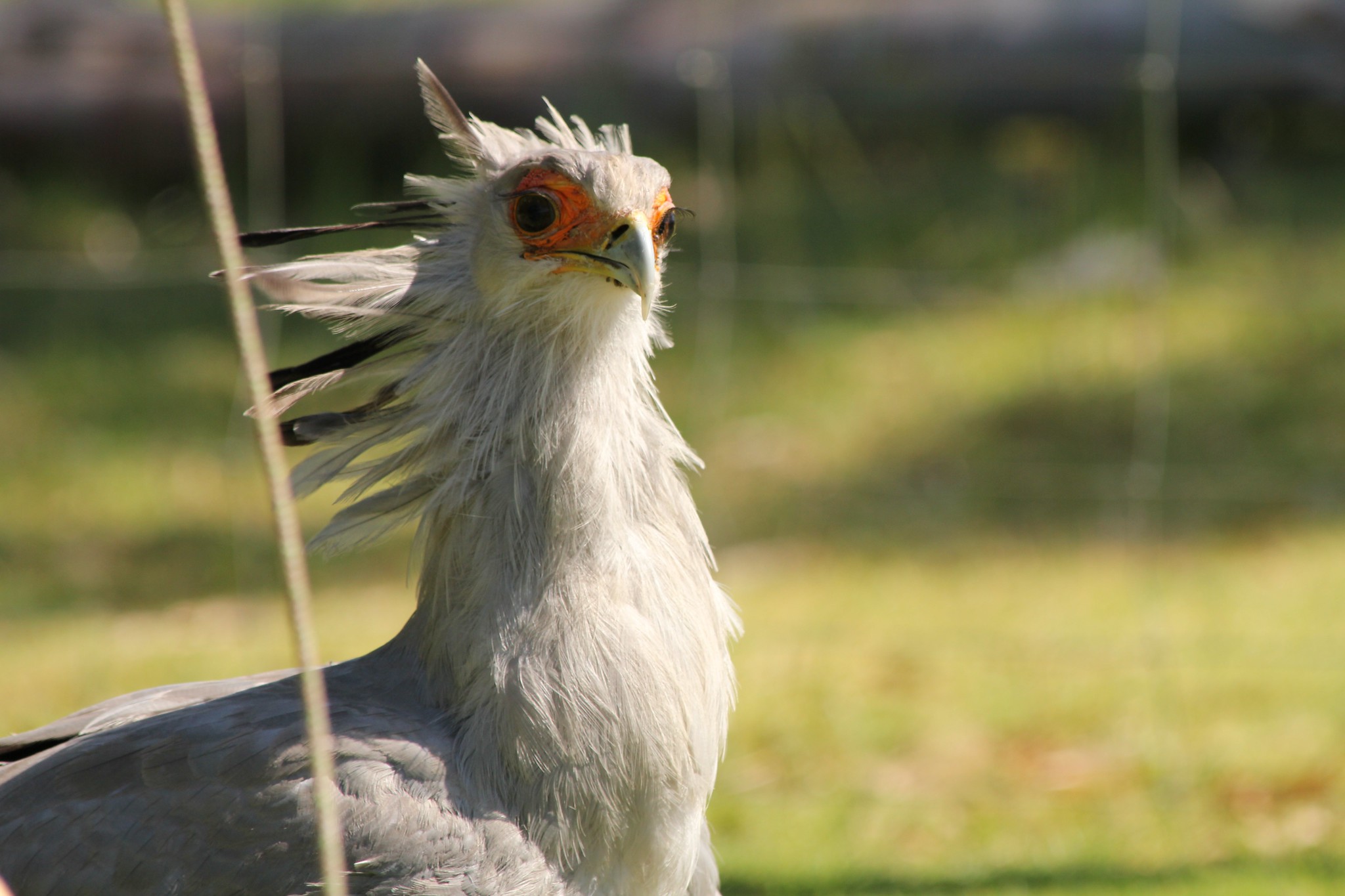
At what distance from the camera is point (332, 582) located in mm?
5023

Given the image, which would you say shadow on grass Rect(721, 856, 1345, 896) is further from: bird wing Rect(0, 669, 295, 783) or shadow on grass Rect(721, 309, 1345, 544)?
shadow on grass Rect(721, 309, 1345, 544)

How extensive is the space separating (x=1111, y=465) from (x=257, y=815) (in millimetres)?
4260

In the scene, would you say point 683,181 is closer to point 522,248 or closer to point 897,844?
point 897,844

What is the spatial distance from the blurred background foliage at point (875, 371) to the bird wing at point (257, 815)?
60.4 inches

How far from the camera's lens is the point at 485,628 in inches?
81.3

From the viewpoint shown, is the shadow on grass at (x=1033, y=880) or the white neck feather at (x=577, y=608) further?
the shadow on grass at (x=1033, y=880)

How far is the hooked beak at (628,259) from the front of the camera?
1.94 m

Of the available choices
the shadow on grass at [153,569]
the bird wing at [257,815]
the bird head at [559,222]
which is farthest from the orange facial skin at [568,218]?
the shadow on grass at [153,569]

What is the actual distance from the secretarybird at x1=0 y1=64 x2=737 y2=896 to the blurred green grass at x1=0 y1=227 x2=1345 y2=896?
0.50 metres

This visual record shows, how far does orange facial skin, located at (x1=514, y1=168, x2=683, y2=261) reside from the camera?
2.00 meters

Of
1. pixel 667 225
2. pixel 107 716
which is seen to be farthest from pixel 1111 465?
pixel 107 716

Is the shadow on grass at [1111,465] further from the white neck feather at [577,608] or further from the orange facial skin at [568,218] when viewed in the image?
the orange facial skin at [568,218]

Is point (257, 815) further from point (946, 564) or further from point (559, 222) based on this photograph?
point (946, 564)

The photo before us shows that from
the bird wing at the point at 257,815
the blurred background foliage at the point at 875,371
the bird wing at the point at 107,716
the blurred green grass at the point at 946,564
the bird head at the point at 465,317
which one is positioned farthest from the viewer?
the blurred background foliage at the point at 875,371
